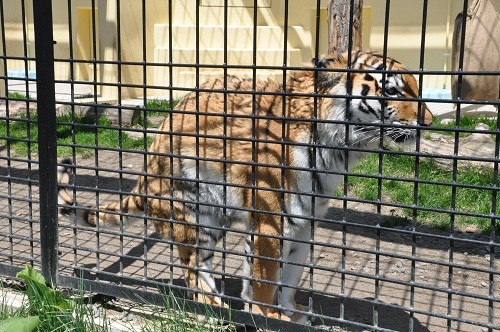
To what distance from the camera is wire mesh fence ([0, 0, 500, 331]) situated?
10.3ft

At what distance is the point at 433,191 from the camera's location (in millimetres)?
6234

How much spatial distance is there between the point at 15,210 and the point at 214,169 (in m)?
3.11

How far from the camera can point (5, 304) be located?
368 centimetres

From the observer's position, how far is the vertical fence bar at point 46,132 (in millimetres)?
3645

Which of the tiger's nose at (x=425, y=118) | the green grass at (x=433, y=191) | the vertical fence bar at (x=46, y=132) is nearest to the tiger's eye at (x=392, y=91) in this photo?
the tiger's nose at (x=425, y=118)

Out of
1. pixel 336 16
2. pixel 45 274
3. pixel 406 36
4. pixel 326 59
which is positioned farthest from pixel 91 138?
pixel 406 36

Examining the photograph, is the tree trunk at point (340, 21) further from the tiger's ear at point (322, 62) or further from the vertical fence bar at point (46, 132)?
the vertical fence bar at point (46, 132)

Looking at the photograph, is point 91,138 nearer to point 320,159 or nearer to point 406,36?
point 320,159

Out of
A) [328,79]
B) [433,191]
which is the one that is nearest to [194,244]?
[328,79]

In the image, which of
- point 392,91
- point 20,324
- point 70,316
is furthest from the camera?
point 392,91

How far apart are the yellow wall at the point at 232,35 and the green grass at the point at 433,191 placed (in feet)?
15.6

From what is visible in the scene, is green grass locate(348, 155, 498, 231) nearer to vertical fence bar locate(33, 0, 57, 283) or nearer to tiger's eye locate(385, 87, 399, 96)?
tiger's eye locate(385, 87, 399, 96)

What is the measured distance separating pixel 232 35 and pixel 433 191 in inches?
276

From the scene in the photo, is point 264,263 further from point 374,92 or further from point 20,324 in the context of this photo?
point 20,324
